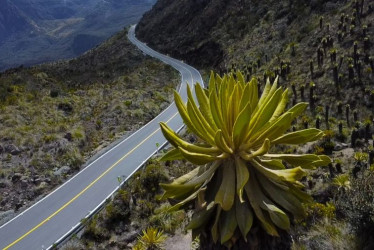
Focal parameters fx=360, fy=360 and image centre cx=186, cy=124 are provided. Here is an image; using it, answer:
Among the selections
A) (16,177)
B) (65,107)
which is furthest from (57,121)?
(16,177)

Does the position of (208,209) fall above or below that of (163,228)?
above

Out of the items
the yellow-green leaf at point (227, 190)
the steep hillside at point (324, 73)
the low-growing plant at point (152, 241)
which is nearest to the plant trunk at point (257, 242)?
the yellow-green leaf at point (227, 190)

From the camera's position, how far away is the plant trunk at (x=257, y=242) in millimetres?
5125

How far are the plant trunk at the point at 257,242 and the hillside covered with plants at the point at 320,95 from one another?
0.03 m

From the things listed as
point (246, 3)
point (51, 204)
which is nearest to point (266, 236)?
point (51, 204)

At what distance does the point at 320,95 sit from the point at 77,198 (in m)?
13.3

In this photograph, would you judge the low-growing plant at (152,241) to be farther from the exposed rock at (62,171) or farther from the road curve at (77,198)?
the exposed rock at (62,171)

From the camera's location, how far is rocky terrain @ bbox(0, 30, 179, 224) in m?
18.4

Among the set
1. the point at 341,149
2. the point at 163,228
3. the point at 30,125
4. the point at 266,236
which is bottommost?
the point at 30,125

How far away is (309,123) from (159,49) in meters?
51.1

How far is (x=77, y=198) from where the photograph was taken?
16797mm

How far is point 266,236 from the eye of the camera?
17.2 feet

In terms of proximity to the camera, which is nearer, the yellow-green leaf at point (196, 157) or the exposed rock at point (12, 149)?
the yellow-green leaf at point (196, 157)

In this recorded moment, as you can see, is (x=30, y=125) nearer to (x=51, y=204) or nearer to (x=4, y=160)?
(x=4, y=160)
